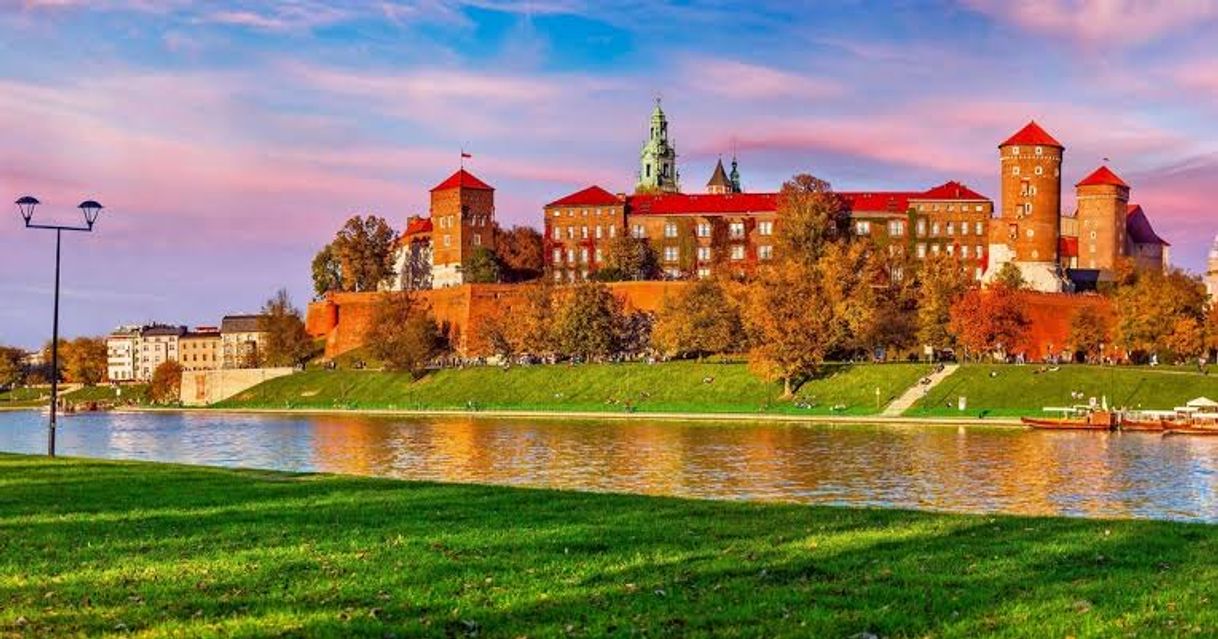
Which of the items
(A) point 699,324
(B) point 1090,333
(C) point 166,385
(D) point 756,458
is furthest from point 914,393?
(C) point 166,385

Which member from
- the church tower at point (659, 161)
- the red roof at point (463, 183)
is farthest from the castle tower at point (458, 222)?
the church tower at point (659, 161)

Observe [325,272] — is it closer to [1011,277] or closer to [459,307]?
[459,307]

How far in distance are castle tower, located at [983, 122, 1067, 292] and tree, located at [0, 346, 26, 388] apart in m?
113

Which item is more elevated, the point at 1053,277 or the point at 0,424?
the point at 1053,277

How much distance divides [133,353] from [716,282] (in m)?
112

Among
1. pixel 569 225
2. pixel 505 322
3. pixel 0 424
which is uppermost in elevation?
pixel 569 225

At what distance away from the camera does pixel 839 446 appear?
149 ft

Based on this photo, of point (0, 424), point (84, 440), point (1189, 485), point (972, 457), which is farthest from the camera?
point (0, 424)

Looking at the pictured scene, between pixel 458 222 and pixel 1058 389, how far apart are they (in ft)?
204

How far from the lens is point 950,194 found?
4227 inches

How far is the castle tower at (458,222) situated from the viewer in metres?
113

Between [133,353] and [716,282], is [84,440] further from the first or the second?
[133,353]

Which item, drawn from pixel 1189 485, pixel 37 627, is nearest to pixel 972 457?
pixel 1189 485

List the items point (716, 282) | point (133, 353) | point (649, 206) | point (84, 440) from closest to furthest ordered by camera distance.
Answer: point (84, 440), point (716, 282), point (649, 206), point (133, 353)
